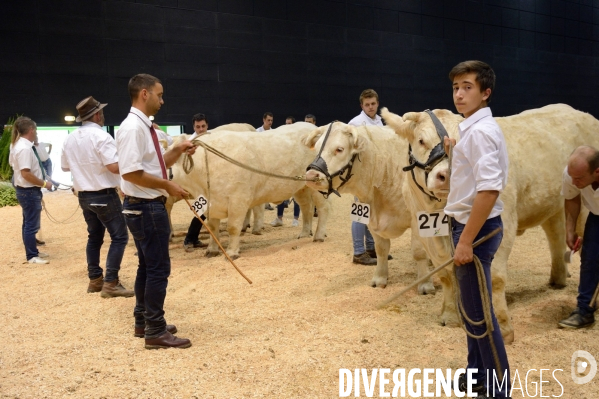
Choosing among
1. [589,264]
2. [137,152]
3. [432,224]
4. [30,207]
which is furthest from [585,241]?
[30,207]

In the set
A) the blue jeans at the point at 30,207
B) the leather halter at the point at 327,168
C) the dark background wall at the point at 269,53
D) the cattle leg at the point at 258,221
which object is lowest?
the cattle leg at the point at 258,221

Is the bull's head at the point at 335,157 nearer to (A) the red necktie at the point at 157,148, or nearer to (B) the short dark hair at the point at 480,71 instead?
(A) the red necktie at the point at 157,148

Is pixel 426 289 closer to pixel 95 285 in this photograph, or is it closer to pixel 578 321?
pixel 578 321

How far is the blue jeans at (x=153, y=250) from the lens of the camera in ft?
12.4

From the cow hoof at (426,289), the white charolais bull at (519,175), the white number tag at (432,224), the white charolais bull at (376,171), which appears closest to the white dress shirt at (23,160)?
the white charolais bull at (376,171)

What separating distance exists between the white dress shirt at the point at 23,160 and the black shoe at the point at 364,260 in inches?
158

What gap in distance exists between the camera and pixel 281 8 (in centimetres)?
1460

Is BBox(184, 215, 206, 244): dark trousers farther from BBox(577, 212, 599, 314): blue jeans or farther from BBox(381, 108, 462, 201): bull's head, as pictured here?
BBox(577, 212, 599, 314): blue jeans

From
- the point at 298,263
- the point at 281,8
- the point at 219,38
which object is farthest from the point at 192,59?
the point at 298,263

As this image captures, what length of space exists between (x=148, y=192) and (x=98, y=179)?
1.71 meters

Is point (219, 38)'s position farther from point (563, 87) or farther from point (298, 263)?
point (563, 87)

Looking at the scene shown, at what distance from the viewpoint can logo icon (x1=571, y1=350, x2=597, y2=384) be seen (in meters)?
3.33

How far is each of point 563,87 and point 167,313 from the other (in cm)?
2036

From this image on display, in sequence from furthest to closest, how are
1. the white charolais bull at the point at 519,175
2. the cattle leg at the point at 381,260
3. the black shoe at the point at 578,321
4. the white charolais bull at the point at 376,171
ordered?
1. the cattle leg at the point at 381,260
2. the white charolais bull at the point at 376,171
3. the black shoe at the point at 578,321
4. the white charolais bull at the point at 519,175
